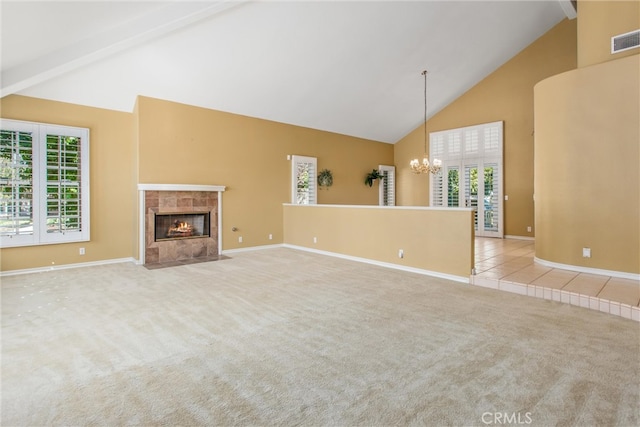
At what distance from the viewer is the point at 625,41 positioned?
4.75 m

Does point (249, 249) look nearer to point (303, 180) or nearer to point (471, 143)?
point (303, 180)

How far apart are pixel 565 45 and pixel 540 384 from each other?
8727 millimetres

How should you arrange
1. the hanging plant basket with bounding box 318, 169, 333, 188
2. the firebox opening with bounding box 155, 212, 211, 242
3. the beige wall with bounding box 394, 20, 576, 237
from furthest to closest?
the hanging plant basket with bounding box 318, 169, 333, 188 < the beige wall with bounding box 394, 20, 576, 237 < the firebox opening with bounding box 155, 212, 211, 242

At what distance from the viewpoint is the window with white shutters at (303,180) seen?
28.0ft

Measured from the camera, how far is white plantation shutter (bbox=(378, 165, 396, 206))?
1096 cm

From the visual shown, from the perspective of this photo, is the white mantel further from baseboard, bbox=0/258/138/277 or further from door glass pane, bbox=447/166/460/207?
door glass pane, bbox=447/166/460/207

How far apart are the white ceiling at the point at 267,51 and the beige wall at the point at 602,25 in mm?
1828

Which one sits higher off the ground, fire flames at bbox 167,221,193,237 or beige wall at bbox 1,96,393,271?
beige wall at bbox 1,96,393,271

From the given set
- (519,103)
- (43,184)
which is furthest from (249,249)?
(519,103)

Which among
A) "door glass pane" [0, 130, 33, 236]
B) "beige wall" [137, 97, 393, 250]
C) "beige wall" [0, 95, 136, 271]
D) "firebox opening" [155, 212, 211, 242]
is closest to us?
"door glass pane" [0, 130, 33, 236]

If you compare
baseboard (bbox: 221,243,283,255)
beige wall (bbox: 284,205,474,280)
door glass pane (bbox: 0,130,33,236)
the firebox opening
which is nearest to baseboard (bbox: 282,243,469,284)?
beige wall (bbox: 284,205,474,280)

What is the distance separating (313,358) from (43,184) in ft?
19.1

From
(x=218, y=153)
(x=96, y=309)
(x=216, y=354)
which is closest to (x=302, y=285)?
(x=216, y=354)

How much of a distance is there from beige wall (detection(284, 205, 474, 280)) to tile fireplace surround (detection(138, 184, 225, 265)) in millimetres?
1941
